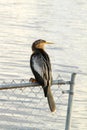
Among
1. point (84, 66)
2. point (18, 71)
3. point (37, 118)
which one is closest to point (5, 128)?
point (37, 118)

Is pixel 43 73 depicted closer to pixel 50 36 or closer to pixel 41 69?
pixel 41 69

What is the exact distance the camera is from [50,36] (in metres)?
14.5

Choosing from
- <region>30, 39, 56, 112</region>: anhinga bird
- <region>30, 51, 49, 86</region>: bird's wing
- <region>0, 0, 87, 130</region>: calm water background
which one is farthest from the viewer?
<region>0, 0, 87, 130</region>: calm water background

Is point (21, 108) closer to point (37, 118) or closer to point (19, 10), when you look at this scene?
point (37, 118)

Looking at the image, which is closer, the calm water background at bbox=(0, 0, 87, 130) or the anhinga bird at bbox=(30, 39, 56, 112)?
the anhinga bird at bbox=(30, 39, 56, 112)

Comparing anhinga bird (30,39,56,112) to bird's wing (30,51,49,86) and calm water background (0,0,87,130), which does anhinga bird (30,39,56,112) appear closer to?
bird's wing (30,51,49,86)

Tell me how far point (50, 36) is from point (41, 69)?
9680mm

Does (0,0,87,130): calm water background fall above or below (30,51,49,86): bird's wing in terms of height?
below

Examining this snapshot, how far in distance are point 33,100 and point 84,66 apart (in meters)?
3.00

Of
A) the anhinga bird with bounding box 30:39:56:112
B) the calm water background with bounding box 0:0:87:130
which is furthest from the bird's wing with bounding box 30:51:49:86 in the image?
the calm water background with bounding box 0:0:87:130

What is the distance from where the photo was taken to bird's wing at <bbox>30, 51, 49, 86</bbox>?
4.84 metres

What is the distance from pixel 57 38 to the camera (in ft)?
47.2

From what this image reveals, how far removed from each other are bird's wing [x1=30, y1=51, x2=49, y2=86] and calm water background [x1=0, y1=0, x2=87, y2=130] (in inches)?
89.3

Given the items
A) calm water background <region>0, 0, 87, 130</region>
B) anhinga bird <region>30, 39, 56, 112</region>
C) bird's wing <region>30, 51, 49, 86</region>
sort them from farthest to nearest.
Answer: calm water background <region>0, 0, 87, 130</region> < bird's wing <region>30, 51, 49, 86</region> < anhinga bird <region>30, 39, 56, 112</region>
